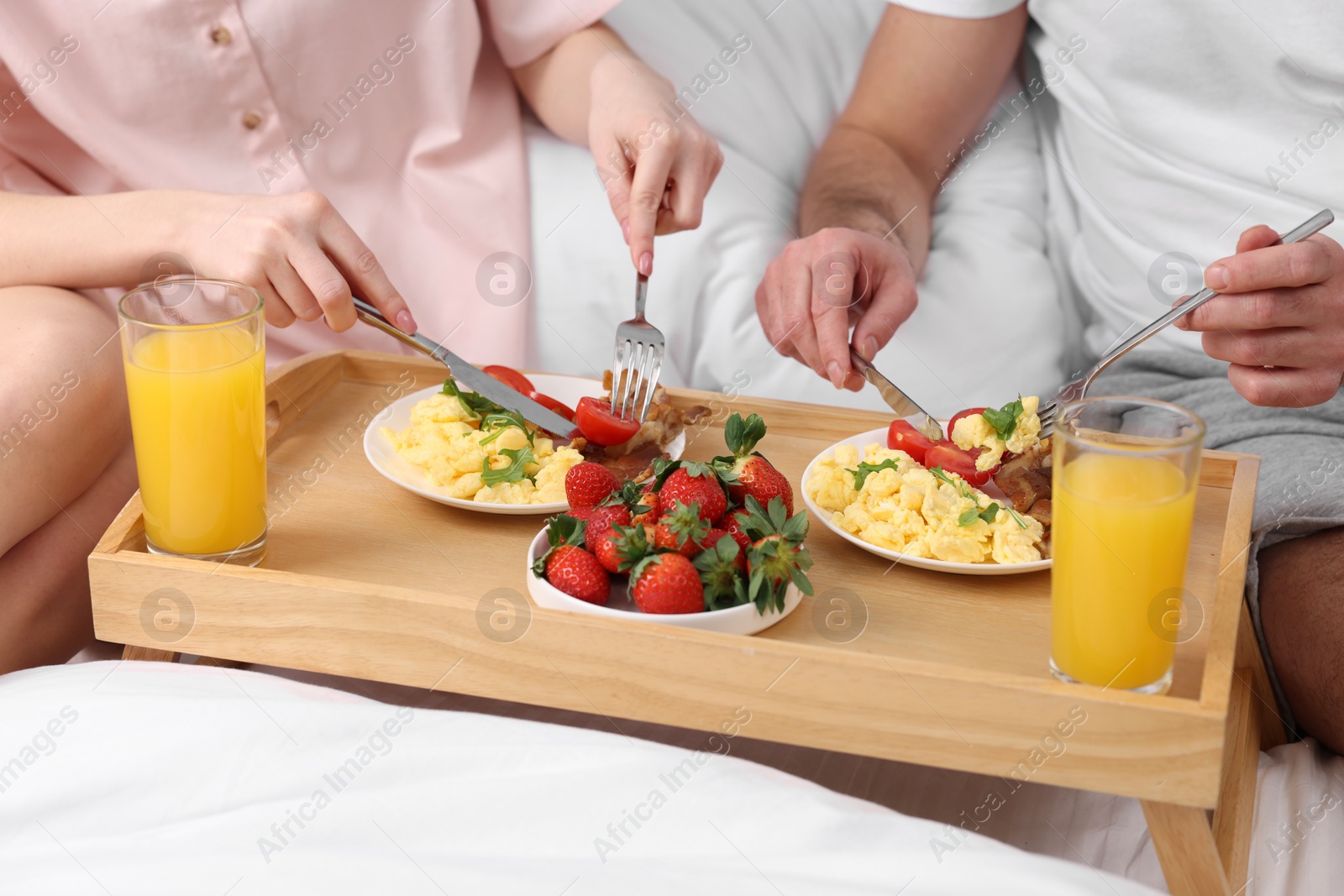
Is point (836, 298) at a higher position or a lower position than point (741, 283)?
higher

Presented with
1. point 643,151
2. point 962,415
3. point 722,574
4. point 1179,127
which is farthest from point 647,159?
point 1179,127

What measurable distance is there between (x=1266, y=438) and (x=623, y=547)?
892 mm

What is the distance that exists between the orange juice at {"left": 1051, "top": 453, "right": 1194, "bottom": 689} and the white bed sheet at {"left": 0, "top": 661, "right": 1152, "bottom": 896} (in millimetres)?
157

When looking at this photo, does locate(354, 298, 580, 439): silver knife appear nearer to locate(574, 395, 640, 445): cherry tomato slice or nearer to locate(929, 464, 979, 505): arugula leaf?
locate(574, 395, 640, 445): cherry tomato slice

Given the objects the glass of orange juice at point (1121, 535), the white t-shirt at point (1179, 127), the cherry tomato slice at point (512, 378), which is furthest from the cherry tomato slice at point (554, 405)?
the white t-shirt at point (1179, 127)

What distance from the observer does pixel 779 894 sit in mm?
830

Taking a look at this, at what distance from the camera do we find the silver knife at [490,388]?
1.18 metres

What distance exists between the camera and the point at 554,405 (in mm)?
1291

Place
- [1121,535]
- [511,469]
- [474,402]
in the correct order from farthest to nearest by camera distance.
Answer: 1. [474,402]
2. [511,469]
3. [1121,535]

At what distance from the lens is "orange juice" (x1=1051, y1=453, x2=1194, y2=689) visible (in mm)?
818

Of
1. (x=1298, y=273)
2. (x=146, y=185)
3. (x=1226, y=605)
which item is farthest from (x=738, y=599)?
(x=146, y=185)

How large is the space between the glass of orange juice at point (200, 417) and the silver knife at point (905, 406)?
61 cm

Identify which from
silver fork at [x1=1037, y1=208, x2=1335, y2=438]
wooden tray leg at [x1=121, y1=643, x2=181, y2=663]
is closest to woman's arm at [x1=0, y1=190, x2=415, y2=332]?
wooden tray leg at [x1=121, y1=643, x2=181, y2=663]

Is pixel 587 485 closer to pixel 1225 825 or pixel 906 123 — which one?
pixel 1225 825
